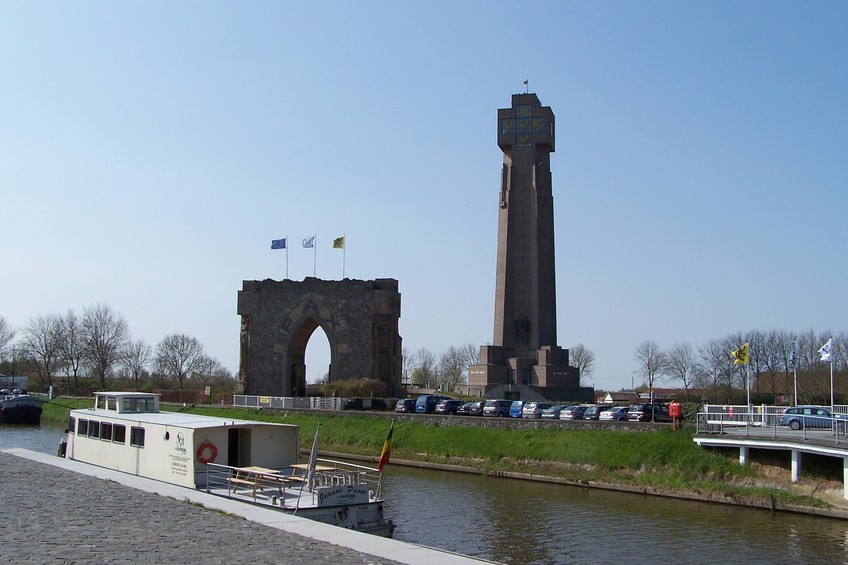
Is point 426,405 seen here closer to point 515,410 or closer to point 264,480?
point 515,410

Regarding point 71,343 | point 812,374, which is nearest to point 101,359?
point 71,343

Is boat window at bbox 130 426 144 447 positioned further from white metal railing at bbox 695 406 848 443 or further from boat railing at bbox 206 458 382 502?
white metal railing at bbox 695 406 848 443

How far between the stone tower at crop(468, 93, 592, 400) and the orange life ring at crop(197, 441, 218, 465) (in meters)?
66.3

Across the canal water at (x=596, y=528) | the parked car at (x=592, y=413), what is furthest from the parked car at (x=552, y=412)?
the canal water at (x=596, y=528)

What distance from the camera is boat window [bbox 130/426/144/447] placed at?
29.0 metres

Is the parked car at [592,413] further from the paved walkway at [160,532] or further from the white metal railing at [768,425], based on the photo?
the paved walkway at [160,532]

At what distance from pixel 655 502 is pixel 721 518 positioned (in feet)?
11.8

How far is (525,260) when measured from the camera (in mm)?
95500

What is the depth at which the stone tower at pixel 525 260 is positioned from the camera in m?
92.2

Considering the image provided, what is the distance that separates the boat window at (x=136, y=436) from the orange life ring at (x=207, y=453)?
12.8 feet

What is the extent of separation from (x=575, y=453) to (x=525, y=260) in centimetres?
5891

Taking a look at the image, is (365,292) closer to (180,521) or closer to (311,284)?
(311,284)

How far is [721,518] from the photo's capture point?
27.6 m

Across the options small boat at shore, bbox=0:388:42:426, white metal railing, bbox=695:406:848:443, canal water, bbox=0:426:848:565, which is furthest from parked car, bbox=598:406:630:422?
small boat at shore, bbox=0:388:42:426
